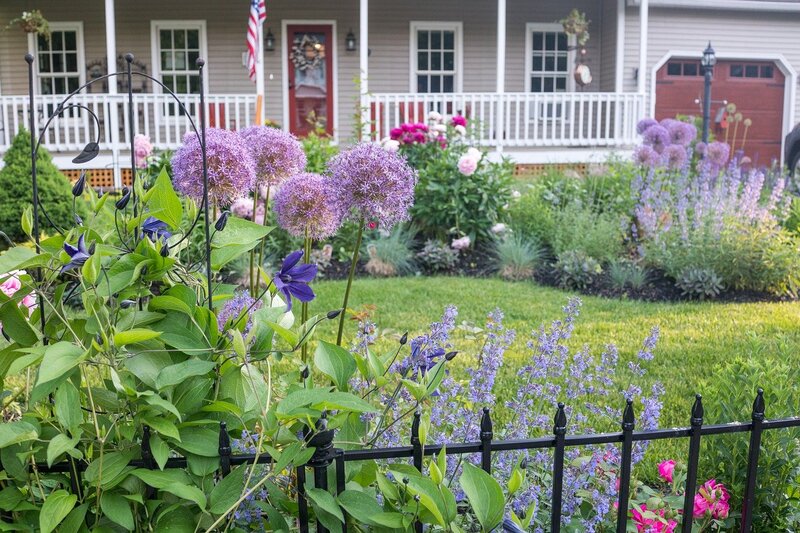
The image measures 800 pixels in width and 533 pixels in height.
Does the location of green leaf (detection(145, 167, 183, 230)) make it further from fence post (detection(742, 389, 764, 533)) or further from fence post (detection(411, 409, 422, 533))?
fence post (detection(742, 389, 764, 533))

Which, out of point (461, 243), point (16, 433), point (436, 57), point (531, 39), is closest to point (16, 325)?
point (16, 433)

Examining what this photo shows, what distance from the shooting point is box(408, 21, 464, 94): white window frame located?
13.7 meters

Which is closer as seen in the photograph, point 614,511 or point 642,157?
point 614,511

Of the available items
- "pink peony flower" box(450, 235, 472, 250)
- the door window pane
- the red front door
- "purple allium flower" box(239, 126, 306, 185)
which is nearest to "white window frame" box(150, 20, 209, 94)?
the red front door

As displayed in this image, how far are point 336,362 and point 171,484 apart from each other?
0.41m

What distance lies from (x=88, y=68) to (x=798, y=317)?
11.5 meters

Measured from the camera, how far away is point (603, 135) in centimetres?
1355

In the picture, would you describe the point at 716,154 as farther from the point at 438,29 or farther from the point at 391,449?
the point at 391,449

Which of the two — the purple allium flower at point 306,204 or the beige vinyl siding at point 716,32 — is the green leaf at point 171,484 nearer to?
the purple allium flower at point 306,204

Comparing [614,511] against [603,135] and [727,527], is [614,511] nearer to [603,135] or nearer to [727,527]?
[727,527]

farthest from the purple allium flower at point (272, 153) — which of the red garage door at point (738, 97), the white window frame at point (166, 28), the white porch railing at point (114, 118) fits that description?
the red garage door at point (738, 97)

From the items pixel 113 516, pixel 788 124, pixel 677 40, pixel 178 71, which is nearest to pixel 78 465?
pixel 113 516

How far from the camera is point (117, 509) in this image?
156 centimetres

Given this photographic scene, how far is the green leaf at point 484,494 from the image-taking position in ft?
5.20
